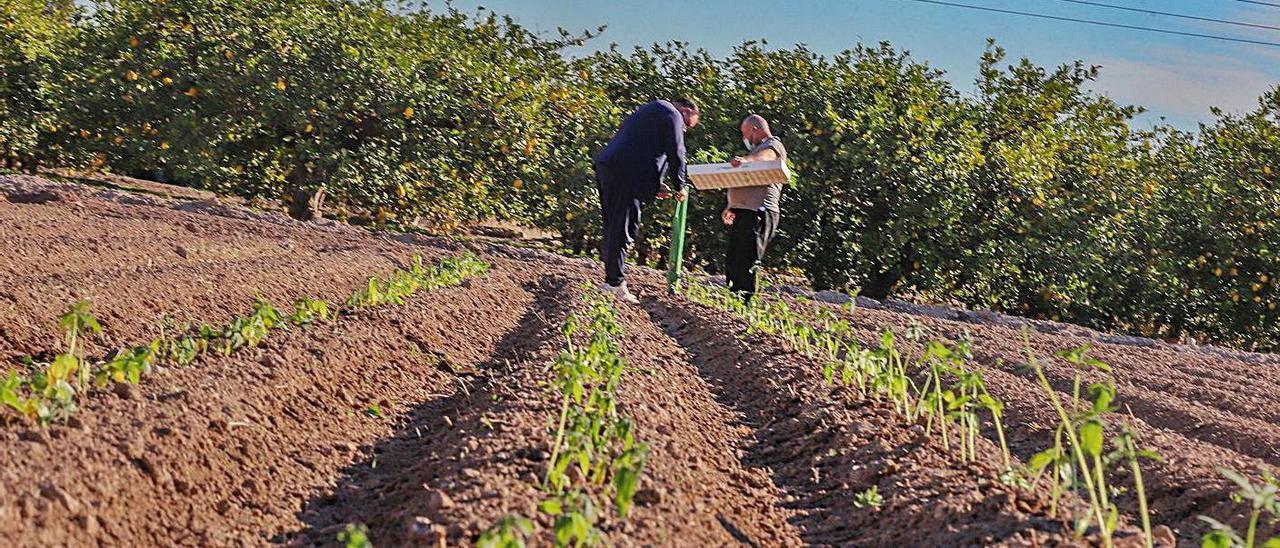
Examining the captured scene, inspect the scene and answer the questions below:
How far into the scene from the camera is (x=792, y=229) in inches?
531

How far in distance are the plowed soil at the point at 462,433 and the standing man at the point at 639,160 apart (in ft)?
2.16

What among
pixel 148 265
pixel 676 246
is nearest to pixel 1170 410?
pixel 676 246

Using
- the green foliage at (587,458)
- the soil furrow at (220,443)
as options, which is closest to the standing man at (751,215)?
the soil furrow at (220,443)

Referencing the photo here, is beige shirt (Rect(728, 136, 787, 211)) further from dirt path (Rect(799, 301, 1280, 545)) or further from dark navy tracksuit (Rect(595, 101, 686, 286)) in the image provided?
dirt path (Rect(799, 301, 1280, 545))

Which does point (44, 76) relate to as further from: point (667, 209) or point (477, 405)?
point (477, 405)

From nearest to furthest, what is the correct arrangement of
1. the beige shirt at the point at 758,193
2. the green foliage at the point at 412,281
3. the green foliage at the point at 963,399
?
the green foliage at the point at 963,399 → the green foliage at the point at 412,281 → the beige shirt at the point at 758,193

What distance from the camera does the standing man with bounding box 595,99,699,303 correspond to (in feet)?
29.0

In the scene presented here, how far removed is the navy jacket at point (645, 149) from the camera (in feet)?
29.0

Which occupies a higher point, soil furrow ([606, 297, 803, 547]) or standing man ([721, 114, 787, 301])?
standing man ([721, 114, 787, 301])

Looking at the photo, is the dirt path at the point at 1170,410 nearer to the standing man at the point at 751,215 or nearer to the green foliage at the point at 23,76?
the standing man at the point at 751,215

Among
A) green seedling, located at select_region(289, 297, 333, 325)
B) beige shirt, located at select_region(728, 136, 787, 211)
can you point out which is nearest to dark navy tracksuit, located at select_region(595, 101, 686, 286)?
beige shirt, located at select_region(728, 136, 787, 211)

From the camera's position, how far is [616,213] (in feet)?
29.6

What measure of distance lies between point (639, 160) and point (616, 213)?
38 centimetres

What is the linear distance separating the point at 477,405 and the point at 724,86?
9783 mm
